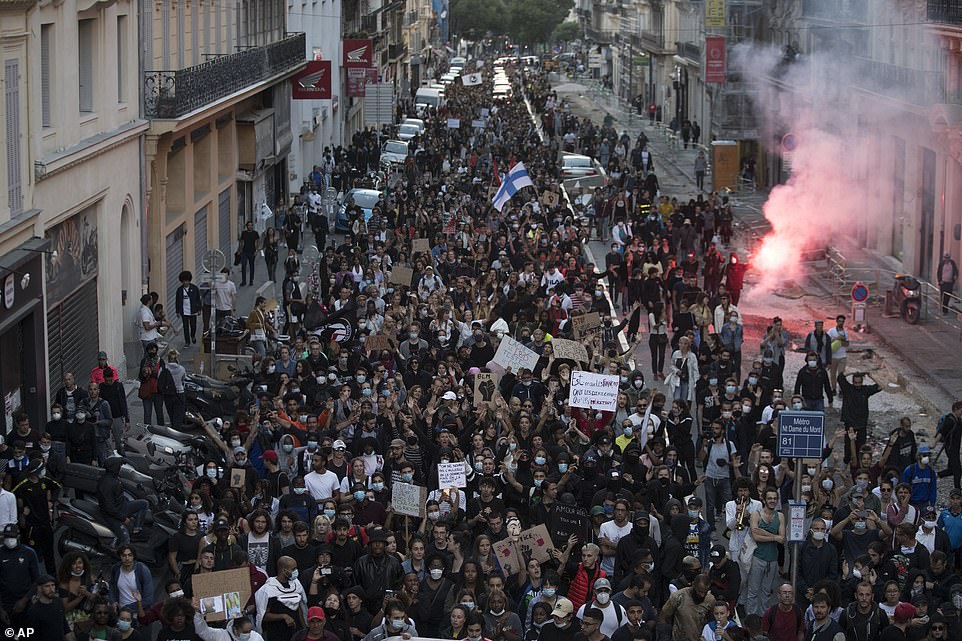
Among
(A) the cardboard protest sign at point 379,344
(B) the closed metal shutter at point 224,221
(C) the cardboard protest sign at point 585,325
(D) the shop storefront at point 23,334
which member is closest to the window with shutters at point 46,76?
(D) the shop storefront at point 23,334

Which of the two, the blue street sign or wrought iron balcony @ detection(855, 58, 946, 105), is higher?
wrought iron balcony @ detection(855, 58, 946, 105)

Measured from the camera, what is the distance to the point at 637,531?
47.0 feet

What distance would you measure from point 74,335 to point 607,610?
12542 millimetres

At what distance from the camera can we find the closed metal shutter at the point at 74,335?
872 inches

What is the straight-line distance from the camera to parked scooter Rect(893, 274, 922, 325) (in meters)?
30.5

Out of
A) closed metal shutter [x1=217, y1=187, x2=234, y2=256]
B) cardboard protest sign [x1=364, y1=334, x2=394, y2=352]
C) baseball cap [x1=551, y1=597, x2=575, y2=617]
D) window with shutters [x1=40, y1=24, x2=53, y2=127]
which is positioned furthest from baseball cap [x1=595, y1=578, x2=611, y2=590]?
closed metal shutter [x1=217, y1=187, x2=234, y2=256]

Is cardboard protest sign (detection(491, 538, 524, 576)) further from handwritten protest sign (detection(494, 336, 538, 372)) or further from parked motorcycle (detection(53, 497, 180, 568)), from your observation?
handwritten protest sign (detection(494, 336, 538, 372))

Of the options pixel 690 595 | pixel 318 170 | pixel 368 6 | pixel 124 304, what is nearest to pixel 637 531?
pixel 690 595

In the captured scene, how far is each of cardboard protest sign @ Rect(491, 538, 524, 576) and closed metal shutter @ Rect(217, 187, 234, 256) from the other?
22.8 metres

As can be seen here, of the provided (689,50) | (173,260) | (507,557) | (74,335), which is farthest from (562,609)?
(689,50)

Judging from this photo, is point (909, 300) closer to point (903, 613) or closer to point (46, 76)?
point (46, 76)

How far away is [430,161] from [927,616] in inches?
1531

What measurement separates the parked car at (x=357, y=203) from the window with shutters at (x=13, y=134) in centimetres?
2106

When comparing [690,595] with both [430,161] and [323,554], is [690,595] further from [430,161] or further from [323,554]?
[430,161]
